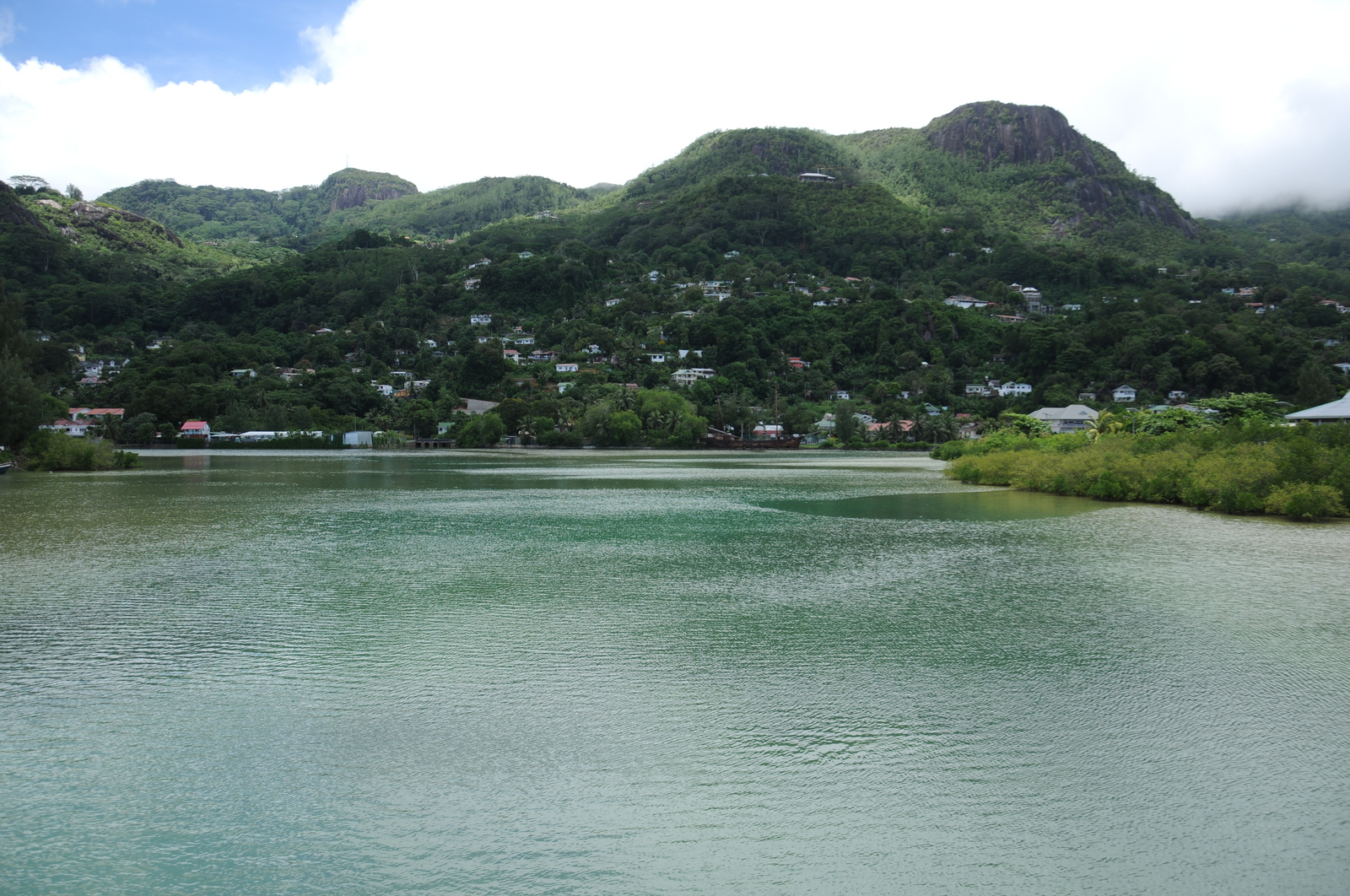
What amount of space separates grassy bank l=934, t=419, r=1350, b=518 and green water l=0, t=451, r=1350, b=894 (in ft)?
22.2

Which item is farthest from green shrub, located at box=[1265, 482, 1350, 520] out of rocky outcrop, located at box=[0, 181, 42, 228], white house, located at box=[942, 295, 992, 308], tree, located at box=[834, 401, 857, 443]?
rocky outcrop, located at box=[0, 181, 42, 228]

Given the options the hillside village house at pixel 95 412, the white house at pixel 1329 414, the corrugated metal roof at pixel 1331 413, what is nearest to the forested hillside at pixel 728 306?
the hillside village house at pixel 95 412

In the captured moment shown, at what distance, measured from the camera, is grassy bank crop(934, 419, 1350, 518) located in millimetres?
24000

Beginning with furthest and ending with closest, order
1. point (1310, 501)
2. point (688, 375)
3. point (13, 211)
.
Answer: point (13, 211) < point (688, 375) < point (1310, 501)

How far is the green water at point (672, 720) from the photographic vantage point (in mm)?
5750

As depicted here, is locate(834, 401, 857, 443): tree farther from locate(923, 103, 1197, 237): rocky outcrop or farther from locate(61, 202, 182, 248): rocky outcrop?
locate(61, 202, 182, 248): rocky outcrop

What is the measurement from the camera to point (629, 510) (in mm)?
27031

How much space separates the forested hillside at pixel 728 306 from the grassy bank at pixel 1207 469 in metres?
49.1

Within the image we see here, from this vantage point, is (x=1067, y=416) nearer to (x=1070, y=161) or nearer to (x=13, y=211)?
(x=1070, y=161)

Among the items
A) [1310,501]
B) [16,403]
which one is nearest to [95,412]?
[16,403]

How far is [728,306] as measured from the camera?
12112cm

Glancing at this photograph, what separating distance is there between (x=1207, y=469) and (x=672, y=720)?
25443 millimetres

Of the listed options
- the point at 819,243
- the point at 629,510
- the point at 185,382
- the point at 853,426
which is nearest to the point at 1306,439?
the point at 629,510

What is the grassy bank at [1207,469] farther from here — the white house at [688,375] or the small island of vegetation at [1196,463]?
the white house at [688,375]
